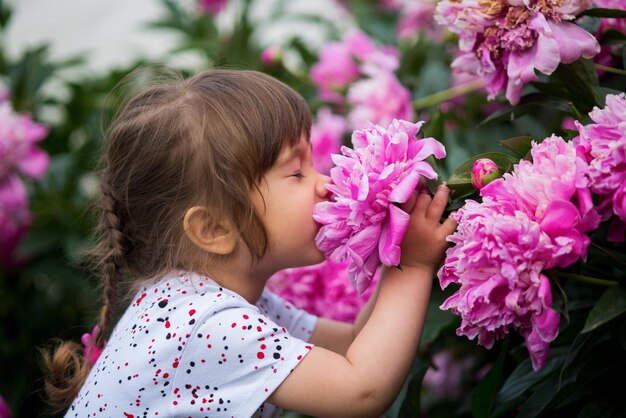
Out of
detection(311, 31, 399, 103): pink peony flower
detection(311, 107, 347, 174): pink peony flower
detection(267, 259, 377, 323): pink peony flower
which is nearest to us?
detection(267, 259, 377, 323): pink peony flower

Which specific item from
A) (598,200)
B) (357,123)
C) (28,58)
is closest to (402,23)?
(357,123)

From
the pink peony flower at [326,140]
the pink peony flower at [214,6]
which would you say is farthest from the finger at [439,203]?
the pink peony flower at [214,6]

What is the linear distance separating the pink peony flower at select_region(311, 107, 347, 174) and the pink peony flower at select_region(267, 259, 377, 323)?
37 cm

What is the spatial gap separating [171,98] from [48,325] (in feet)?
4.98

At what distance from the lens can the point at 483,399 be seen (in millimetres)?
1344

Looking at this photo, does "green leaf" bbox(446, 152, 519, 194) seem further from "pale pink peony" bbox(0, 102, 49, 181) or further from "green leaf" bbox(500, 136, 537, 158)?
"pale pink peony" bbox(0, 102, 49, 181)

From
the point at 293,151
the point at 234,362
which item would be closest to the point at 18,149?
the point at 293,151

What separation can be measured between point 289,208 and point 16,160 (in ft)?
4.50

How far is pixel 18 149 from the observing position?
2.34 metres

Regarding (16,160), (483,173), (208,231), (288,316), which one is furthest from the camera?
(16,160)

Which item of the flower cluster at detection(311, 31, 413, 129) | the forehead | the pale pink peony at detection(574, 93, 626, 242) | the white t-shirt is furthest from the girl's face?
the flower cluster at detection(311, 31, 413, 129)

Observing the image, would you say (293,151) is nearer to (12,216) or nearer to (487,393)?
(487,393)

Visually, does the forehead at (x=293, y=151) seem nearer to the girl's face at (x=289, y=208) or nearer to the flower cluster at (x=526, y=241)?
the girl's face at (x=289, y=208)

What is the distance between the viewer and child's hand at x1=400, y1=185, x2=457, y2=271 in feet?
3.61
